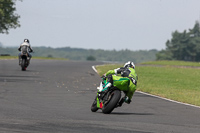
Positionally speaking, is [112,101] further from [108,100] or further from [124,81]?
[124,81]

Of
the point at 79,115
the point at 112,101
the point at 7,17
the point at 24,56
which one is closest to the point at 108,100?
the point at 112,101

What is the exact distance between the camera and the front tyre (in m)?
12.1

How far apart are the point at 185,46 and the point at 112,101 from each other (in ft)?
499

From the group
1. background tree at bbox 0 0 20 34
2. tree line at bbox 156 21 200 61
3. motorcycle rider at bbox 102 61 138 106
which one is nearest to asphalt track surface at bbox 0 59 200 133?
motorcycle rider at bbox 102 61 138 106

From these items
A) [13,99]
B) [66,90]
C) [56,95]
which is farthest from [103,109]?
[66,90]

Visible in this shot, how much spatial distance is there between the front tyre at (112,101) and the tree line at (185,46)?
471 feet

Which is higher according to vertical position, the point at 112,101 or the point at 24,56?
the point at 24,56

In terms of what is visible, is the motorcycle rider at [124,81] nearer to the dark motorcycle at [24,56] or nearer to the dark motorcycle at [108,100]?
the dark motorcycle at [108,100]

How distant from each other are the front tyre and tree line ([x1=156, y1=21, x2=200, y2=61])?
14352cm

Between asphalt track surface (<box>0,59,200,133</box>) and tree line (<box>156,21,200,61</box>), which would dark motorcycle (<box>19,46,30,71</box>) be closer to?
asphalt track surface (<box>0,59,200,133</box>)

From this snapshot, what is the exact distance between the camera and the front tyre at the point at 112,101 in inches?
476

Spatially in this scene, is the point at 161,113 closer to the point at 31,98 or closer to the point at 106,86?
the point at 106,86

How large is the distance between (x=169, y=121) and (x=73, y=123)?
2805 mm

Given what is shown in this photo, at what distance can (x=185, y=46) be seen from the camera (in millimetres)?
161250
